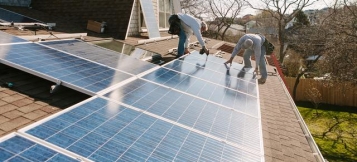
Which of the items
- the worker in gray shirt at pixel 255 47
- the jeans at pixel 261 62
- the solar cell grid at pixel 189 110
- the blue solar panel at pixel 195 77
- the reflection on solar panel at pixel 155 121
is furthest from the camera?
the jeans at pixel 261 62

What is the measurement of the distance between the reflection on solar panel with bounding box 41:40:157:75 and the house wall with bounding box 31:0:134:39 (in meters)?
4.46

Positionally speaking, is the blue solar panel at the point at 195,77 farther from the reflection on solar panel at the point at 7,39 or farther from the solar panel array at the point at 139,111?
the reflection on solar panel at the point at 7,39

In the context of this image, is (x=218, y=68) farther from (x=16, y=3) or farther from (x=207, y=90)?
(x=16, y=3)

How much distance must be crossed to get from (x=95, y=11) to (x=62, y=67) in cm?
784

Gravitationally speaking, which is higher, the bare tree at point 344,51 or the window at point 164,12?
the window at point 164,12

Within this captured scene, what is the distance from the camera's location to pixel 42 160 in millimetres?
2479

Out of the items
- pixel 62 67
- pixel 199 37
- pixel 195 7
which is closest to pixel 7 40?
pixel 62 67

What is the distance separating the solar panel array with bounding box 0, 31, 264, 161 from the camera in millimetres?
3031

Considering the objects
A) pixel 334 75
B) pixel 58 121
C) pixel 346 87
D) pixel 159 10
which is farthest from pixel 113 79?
pixel 346 87

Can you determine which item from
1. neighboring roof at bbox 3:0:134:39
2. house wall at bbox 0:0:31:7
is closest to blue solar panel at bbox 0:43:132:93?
neighboring roof at bbox 3:0:134:39

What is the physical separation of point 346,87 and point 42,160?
2341 centimetres

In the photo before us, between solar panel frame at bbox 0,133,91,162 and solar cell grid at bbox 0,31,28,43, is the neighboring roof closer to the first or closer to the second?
solar cell grid at bbox 0,31,28,43

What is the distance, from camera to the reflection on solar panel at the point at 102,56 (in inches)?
246

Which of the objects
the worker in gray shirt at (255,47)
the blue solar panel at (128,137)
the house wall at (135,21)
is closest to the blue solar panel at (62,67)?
the blue solar panel at (128,137)
